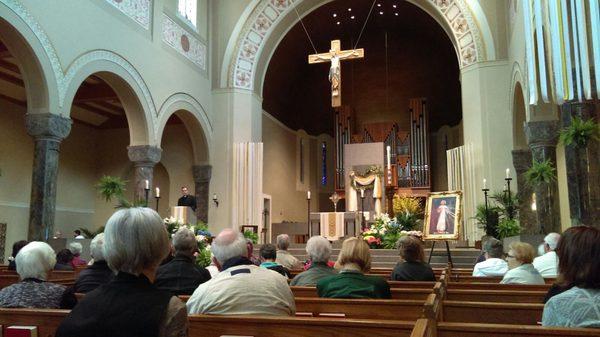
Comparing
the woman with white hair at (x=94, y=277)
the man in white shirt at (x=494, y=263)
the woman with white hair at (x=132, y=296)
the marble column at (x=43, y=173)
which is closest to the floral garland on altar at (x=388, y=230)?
the man in white shirt at (x=494, y=263)

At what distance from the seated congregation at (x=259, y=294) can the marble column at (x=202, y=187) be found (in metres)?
9.96

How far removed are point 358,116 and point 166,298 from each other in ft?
66.0

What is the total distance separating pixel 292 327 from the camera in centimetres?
214

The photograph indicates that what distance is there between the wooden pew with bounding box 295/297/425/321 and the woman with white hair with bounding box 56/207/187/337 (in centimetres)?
139

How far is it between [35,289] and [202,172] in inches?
458

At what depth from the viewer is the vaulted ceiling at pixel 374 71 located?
1959 centimetres

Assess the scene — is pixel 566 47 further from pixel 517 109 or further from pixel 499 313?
pixel 517 109

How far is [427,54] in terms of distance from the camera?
20.9 metres

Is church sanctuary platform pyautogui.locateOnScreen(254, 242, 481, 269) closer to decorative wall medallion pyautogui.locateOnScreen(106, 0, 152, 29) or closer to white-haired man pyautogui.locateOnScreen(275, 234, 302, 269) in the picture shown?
white-haired man pyautogui.locateOnScreen(275, 234, 302, 269)

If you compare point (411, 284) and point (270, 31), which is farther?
point (270, 31)

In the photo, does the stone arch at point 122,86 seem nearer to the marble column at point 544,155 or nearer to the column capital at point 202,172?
the column capital at point 202,172

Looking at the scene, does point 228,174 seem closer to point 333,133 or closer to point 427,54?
point 333,133

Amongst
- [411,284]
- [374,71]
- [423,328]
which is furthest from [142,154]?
[374,71]

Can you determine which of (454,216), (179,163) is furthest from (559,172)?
(179,163)
